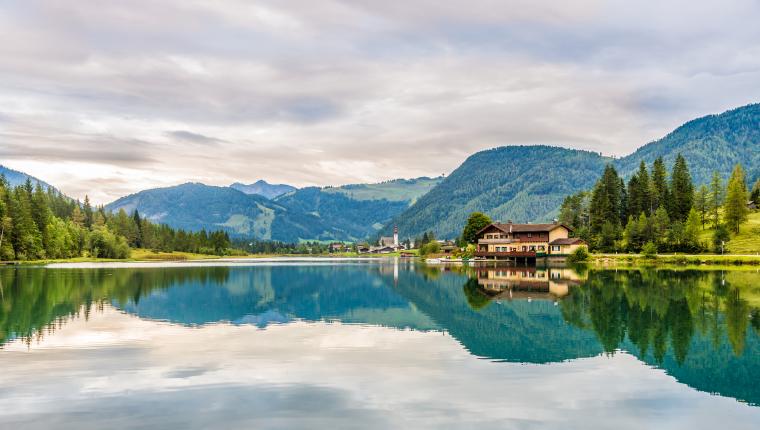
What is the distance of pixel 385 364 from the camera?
2203 cm

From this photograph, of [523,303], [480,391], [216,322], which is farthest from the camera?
[523,303]

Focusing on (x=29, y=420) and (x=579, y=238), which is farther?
(x=579, y=238)

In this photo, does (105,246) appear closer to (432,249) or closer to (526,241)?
(432,249)

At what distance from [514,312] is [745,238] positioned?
8400cm

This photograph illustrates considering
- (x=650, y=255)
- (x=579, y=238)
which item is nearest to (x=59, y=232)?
(x=579, y=238)

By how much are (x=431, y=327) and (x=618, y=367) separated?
12745 millimetres

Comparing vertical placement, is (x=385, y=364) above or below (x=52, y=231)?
below

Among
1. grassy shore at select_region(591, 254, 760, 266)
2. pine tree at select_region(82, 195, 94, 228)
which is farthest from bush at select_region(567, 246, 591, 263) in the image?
pine tree at select_region(82, 195, 94, 228)

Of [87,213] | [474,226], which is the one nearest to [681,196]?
[474,226]

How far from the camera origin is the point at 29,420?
14828 mm

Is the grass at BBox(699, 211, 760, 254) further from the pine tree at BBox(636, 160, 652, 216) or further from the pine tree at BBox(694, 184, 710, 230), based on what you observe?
the pine tree at BBox(636, 160, 652, 216)

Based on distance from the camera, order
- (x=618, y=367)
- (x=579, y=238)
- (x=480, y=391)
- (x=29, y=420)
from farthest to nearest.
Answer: (x=579, y=238)
(x=618, y=367)
(x=480, y=391)
(x=29, y=420)

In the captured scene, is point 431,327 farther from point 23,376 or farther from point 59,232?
point 59,232

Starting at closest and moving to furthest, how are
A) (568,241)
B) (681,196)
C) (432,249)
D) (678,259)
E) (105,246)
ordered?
1. (678,259)
2. (568,241)
3. (681,196)
4. (105,246)
5. (432,249)
